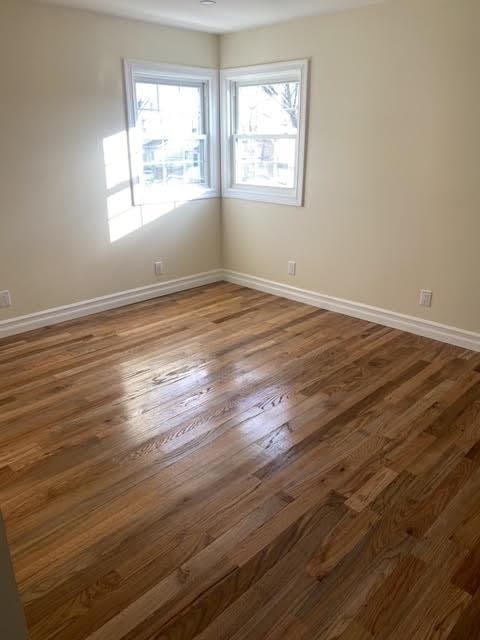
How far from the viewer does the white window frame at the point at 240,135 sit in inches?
161

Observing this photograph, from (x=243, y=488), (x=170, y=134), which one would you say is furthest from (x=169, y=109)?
(x=243, y=488)

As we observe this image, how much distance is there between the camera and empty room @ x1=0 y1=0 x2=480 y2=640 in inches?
67.6

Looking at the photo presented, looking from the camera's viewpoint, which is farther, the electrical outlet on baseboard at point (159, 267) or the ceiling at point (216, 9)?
the electrical outlet on baseboard at point (159, 267)

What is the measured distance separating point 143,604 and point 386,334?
2.82 m

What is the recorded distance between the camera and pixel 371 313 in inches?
162

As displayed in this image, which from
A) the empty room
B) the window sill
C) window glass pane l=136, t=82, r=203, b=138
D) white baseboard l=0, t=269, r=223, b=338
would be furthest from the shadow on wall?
the window sill

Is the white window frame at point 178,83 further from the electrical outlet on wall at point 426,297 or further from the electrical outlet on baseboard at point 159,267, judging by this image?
the electrical outlet on wall at point 426,297

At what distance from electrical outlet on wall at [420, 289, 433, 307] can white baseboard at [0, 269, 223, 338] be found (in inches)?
90.9

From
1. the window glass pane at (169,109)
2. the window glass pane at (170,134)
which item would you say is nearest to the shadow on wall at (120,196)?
the window glass pane at (170,134)

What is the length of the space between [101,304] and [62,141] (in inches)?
55.6

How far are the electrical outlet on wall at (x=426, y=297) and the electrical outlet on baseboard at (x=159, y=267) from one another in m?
2.44

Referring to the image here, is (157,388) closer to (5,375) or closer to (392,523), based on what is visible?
(5,375)

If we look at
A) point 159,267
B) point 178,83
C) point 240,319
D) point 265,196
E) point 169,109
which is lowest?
point 240,319

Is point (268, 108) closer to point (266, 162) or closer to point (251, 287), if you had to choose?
point (266, 162)
